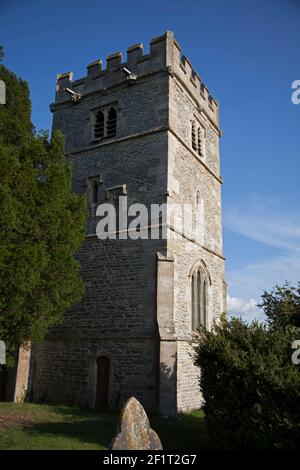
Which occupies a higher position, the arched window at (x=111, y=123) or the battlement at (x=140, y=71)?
the battlement at (x=140, y=71)

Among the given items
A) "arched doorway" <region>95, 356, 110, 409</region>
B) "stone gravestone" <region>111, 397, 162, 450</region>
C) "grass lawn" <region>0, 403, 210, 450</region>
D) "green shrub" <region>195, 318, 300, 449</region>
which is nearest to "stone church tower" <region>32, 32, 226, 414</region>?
"arched doorway" <region>95, 356, 110, 409</region>

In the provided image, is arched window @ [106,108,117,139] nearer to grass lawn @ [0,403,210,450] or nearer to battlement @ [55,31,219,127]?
battlement @ [55,31,219,127]

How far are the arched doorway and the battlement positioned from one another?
10750 mm

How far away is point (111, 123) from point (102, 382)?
10046 millimetres

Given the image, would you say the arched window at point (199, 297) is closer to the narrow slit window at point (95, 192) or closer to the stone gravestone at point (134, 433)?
the narrow slit window at point (95, 192)

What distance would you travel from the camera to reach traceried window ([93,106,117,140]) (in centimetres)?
1559

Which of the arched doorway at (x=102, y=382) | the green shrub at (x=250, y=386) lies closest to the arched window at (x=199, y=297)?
the arched doorway at (x=102, y=382)

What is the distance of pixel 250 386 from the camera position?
25.0ft

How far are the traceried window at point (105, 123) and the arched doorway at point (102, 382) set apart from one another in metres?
8.71

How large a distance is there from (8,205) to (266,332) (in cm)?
639

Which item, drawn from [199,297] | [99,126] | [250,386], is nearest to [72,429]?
[250,386]

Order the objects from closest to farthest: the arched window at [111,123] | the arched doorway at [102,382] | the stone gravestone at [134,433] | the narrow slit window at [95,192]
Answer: the stone gravestone at [134,433] → the arched doorway at [102,382] → the narrow slit window at [95,192] → the arched window at [111,123]

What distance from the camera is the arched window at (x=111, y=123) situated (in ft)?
51.0
